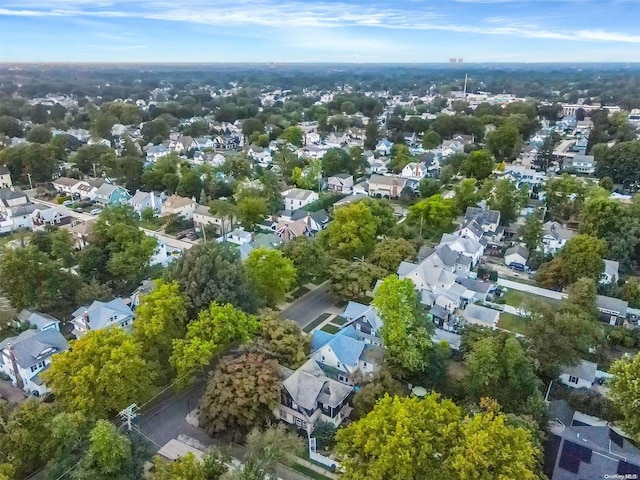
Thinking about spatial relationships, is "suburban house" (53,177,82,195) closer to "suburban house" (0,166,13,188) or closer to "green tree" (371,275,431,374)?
"suburban house" (0,166,13,188)

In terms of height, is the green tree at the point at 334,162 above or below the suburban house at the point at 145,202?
above

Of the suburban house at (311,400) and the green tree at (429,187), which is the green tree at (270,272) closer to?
the suburban house at (311,400)

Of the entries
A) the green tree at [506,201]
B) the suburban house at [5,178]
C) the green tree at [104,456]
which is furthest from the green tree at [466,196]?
the suburban house at [5,178]

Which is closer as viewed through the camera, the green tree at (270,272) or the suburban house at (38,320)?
the suburban house at (38,320)

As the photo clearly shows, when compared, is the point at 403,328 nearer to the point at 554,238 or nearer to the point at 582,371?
the point at 582,371

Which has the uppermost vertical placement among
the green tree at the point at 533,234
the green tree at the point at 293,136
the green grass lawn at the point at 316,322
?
the green tree at the point at 293,136

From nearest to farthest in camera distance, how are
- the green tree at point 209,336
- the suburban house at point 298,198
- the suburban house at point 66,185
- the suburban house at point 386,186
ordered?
the green tree at point 209,336
the suburban house at point 298,198
the suburban house at point 66,185
the suburban house at point 386,186

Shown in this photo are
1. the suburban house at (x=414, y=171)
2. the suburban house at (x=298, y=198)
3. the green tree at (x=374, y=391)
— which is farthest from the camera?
the suburban house at (x=414, y=171)
